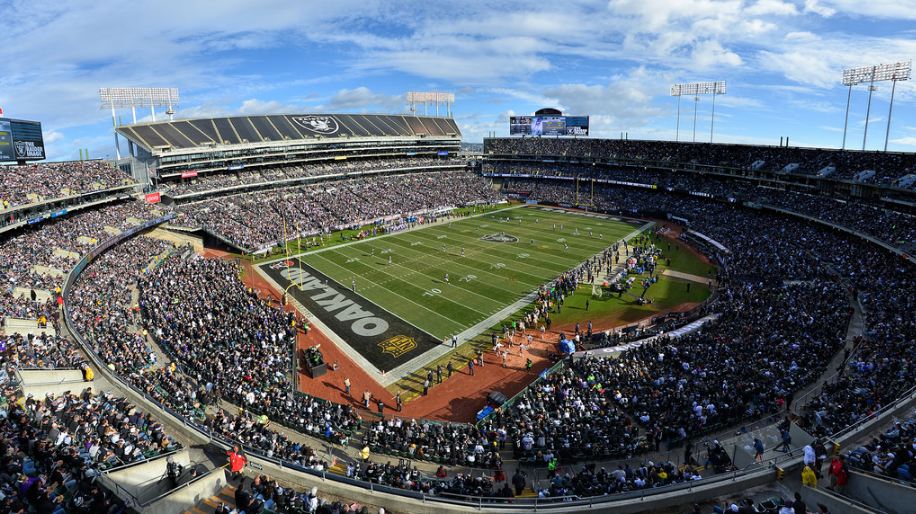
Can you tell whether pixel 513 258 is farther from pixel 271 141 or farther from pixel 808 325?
pixel 271 141

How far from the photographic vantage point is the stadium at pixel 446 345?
12.3m

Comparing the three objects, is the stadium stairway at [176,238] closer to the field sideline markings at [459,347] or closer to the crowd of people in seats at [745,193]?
the field sideline markings at [459,347]

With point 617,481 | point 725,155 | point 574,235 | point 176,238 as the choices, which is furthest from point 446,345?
point 725,155

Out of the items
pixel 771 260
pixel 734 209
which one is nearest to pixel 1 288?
pixel 771 260

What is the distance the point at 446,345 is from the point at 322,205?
133ft

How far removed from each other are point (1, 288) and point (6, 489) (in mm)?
21164

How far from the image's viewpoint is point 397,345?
2745 cm

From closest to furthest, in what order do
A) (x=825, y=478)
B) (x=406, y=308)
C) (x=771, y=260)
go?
(x=825, y=478)
(x=406, y=308)
(x=771, y=260)

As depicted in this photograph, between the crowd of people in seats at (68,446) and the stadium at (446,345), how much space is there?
8cm

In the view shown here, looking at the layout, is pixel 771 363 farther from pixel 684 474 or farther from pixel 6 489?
pixel 6 489

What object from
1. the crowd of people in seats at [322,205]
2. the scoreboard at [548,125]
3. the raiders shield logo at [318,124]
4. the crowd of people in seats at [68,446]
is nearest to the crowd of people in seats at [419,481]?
the crowd of people in seats at [68,446]

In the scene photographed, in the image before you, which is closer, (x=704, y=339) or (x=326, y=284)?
(x=704, y=339)

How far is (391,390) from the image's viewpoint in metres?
23.0

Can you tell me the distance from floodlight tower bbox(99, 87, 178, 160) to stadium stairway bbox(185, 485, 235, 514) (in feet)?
199
